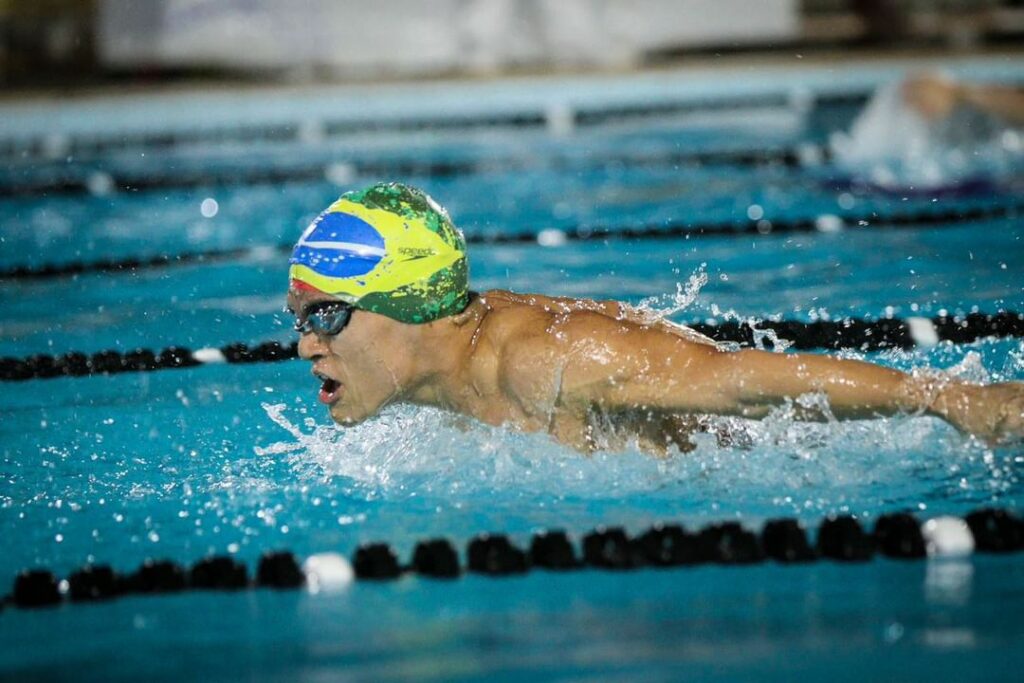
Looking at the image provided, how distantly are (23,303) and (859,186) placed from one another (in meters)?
3.94

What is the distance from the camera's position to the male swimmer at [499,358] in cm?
251

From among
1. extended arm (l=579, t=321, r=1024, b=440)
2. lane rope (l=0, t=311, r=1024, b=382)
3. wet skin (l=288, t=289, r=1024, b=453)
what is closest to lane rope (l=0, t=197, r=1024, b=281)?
lane rope (l=0, t=311, r=1024, b=382)

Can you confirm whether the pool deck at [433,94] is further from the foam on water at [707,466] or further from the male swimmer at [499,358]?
the male swimmer at [499,358]

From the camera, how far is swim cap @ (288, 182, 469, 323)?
2.77 metres

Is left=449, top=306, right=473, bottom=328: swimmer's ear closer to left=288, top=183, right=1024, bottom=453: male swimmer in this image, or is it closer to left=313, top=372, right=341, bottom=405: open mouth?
left=288, top=183, right=1024, bottom=453: male swimmer

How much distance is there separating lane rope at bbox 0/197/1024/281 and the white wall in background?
5217 millimetres

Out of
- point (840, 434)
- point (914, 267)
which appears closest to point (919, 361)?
point (840, 434)

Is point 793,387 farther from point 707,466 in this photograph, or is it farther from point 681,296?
point 681,296

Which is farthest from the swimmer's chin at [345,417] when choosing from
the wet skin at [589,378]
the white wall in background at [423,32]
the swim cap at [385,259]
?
the white wall in background at [423,32]

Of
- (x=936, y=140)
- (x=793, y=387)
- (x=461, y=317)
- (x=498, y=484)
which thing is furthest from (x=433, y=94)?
(x=793, y=387)

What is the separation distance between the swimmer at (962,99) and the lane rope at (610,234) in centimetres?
128

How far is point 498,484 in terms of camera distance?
Answer: 3.08 meters

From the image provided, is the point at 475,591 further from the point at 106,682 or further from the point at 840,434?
the point at 840,434

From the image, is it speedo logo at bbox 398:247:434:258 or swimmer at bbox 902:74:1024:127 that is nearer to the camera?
speedo logo at bbox 398:247:434:258
